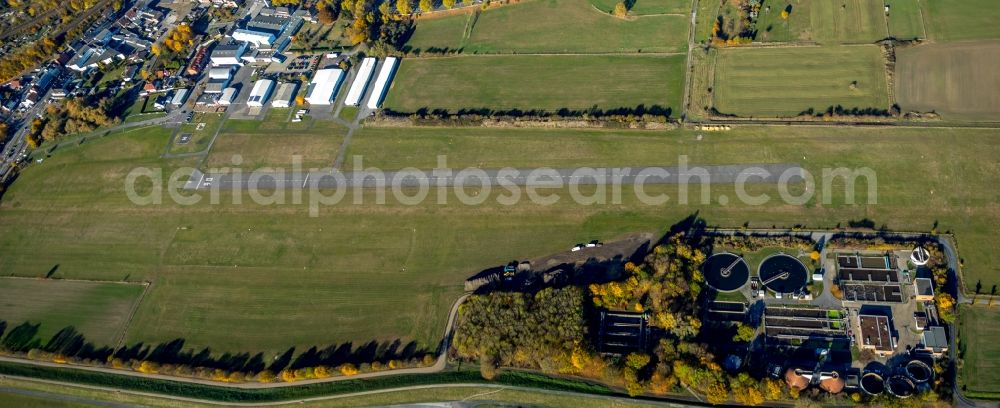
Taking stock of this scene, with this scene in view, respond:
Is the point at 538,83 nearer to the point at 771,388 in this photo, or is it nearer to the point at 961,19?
the point at 771,388

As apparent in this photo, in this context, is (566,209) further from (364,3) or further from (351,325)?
(364,3)

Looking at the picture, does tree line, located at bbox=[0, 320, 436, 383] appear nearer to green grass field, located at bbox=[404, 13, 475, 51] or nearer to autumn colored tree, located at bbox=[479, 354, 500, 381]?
autumn colored tree, located at bbox=[479, 354, 500, 381]

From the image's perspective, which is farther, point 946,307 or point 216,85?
point 216,85

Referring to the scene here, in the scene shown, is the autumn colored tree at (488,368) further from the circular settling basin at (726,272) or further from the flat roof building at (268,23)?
the flat roof building at (268,23)

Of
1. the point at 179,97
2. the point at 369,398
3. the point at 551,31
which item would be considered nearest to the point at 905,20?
the point at 551,31

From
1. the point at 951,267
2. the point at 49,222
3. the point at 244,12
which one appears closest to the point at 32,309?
the point at 49,222

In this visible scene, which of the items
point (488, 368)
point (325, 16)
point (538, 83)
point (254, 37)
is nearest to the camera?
point (488, 368)

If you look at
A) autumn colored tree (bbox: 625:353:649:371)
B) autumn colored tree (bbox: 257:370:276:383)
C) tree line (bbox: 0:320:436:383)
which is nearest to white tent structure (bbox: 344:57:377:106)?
tree line (bbox: 0:320:436:383)
